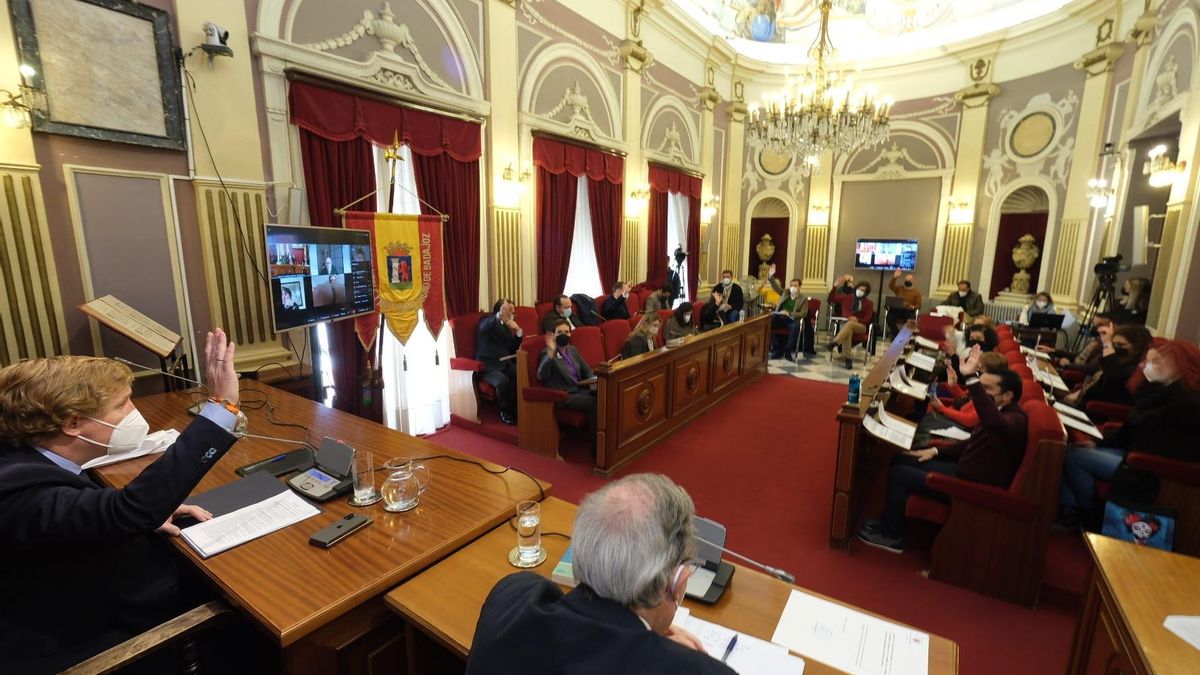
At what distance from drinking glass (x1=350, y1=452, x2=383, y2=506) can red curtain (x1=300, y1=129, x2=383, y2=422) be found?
277 cm

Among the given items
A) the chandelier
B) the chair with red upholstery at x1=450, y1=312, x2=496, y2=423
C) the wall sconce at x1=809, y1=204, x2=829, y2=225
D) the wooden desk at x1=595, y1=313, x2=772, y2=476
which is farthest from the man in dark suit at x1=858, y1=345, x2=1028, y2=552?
the wall sconce at x1=809, y1=204, x2=829, y2=225

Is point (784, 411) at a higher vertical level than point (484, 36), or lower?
lower

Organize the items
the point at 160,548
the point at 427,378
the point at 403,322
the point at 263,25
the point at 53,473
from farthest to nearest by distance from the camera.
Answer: the point at 427,378 < the point at 403,322 < the point at 263,25 < the point at 160,548 < the point at 53,473

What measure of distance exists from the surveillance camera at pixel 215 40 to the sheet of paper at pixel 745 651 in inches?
166

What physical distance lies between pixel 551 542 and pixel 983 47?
36.0 ft

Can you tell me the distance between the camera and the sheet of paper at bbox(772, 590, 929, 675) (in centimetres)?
125

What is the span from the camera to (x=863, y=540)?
3.24m

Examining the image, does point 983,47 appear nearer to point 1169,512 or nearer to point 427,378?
point 1169,512

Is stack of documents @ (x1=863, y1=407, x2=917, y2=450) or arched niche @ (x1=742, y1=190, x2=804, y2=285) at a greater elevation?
arched niche @ (x1=742, y1=190, x2=804, y2=285)

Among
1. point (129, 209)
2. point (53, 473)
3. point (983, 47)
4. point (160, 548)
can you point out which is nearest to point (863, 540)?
point (160, 548)

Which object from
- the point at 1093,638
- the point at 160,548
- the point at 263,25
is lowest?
the point at 1093,638

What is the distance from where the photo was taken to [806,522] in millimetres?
3469

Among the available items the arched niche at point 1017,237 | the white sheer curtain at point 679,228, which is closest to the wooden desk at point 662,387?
the white sheer curtain at point 679,228

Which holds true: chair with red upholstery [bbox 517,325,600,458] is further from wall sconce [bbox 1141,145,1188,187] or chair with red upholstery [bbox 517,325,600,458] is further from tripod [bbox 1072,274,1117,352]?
tripod [bbox 1072,274,1117,352]
